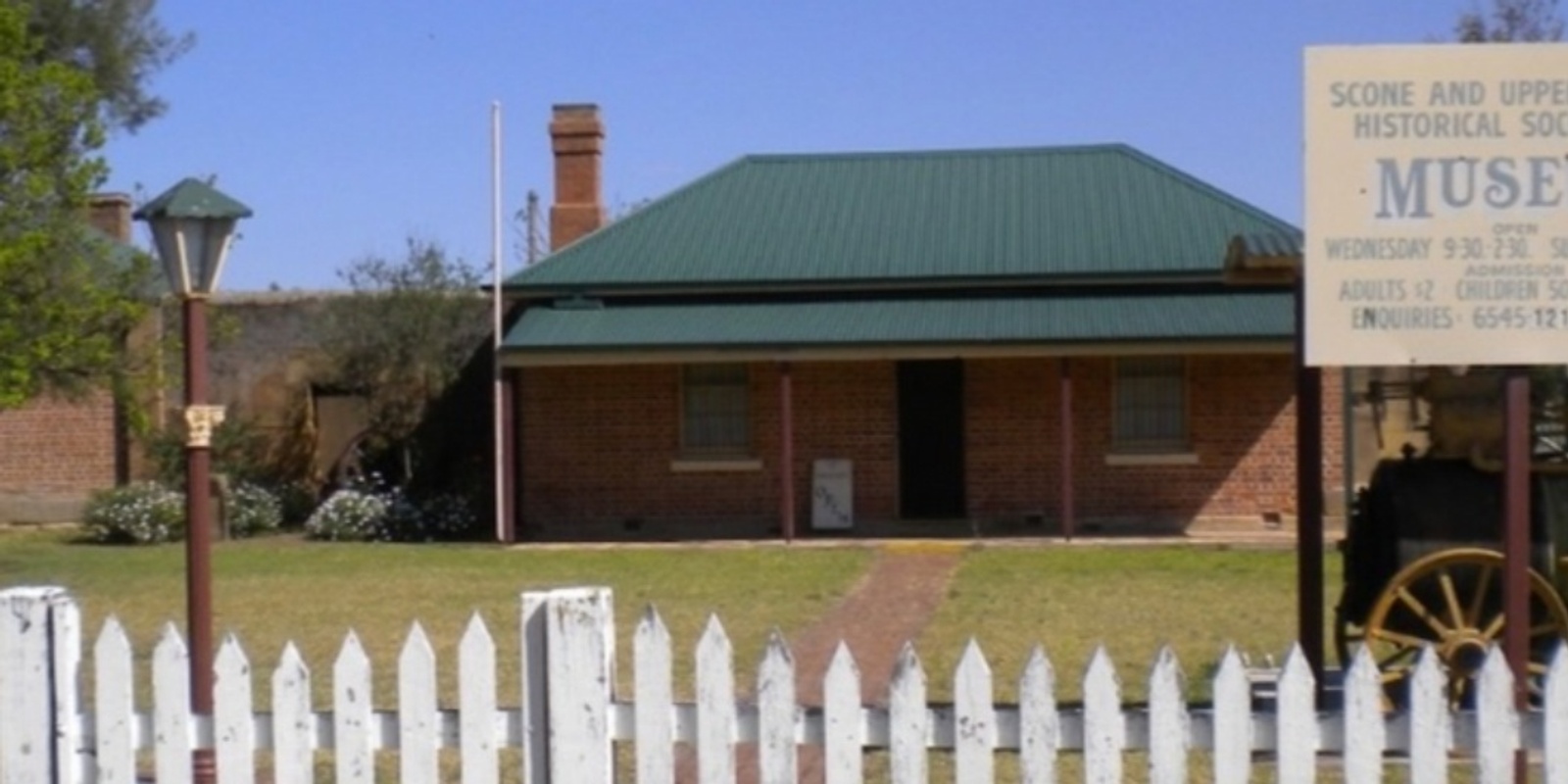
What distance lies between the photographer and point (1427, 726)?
670 centimetres

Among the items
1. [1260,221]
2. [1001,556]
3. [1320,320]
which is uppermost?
[1260,221]

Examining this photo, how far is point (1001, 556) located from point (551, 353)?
19.6 ft

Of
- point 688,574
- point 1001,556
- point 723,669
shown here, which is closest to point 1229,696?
point 723,669

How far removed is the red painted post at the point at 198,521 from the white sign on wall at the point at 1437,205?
3935 millimetres

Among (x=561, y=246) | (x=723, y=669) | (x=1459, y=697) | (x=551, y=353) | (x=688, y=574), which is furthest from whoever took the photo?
(x=561, y=246)

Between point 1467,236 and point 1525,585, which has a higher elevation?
point 1467,236

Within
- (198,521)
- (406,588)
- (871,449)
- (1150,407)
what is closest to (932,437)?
(871,449)

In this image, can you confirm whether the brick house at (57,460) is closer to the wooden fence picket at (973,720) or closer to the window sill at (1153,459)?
the window sill at (1153,459)

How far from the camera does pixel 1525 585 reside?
308 inches

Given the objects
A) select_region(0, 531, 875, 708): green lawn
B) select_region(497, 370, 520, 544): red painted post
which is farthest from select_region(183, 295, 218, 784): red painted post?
select_region(497, 370, 520, 544): red painted post

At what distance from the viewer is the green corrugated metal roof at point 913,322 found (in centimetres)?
2683

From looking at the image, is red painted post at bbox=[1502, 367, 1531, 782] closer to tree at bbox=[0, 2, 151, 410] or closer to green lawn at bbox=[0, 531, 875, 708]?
green lawn at bbox=[0, 531, 875, 708]

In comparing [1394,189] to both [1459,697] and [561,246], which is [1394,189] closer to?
[1459,697]

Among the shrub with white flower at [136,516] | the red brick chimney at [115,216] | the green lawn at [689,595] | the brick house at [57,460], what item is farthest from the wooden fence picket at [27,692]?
the red brick chimney at [115,216]
